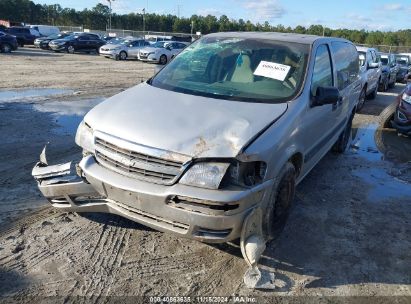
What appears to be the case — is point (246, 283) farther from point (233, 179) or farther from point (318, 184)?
point (318, 184)

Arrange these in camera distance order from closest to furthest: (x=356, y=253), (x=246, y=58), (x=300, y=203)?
(x=356, y=253) → (x=246, y=58) → (x=300, y=203)

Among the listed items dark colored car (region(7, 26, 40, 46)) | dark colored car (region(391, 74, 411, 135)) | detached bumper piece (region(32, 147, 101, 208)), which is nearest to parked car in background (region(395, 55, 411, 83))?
dark colored car (region(391, 74, 411, 135))

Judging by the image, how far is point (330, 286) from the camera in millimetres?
3408

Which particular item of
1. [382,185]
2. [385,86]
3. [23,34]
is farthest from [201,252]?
[23,34]

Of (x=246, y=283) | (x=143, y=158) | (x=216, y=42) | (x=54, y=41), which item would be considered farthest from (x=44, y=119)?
(x=54, y=41)

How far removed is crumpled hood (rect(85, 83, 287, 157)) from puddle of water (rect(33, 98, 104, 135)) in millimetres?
3762

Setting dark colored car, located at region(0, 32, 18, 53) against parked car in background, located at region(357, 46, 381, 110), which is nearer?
parked car in background, located at region(357, 46, 381, 110)

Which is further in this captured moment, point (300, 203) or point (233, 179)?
point (300, 203)

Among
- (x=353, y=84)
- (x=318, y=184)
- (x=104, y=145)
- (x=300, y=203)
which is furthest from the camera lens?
(x=353, y=84)

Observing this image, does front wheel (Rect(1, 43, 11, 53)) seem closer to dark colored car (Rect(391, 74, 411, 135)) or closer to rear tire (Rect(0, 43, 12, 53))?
rear tire (Rect(0, 43, 12, 53))

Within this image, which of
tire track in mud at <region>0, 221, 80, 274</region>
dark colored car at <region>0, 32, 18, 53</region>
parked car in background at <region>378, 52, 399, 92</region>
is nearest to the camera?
tire track in mud at <region>0, 221, 80, 274</region>

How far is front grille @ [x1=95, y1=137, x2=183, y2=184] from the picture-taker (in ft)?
10.5

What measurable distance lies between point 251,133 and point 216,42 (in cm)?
207

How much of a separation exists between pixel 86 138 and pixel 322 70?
2.84 metres
